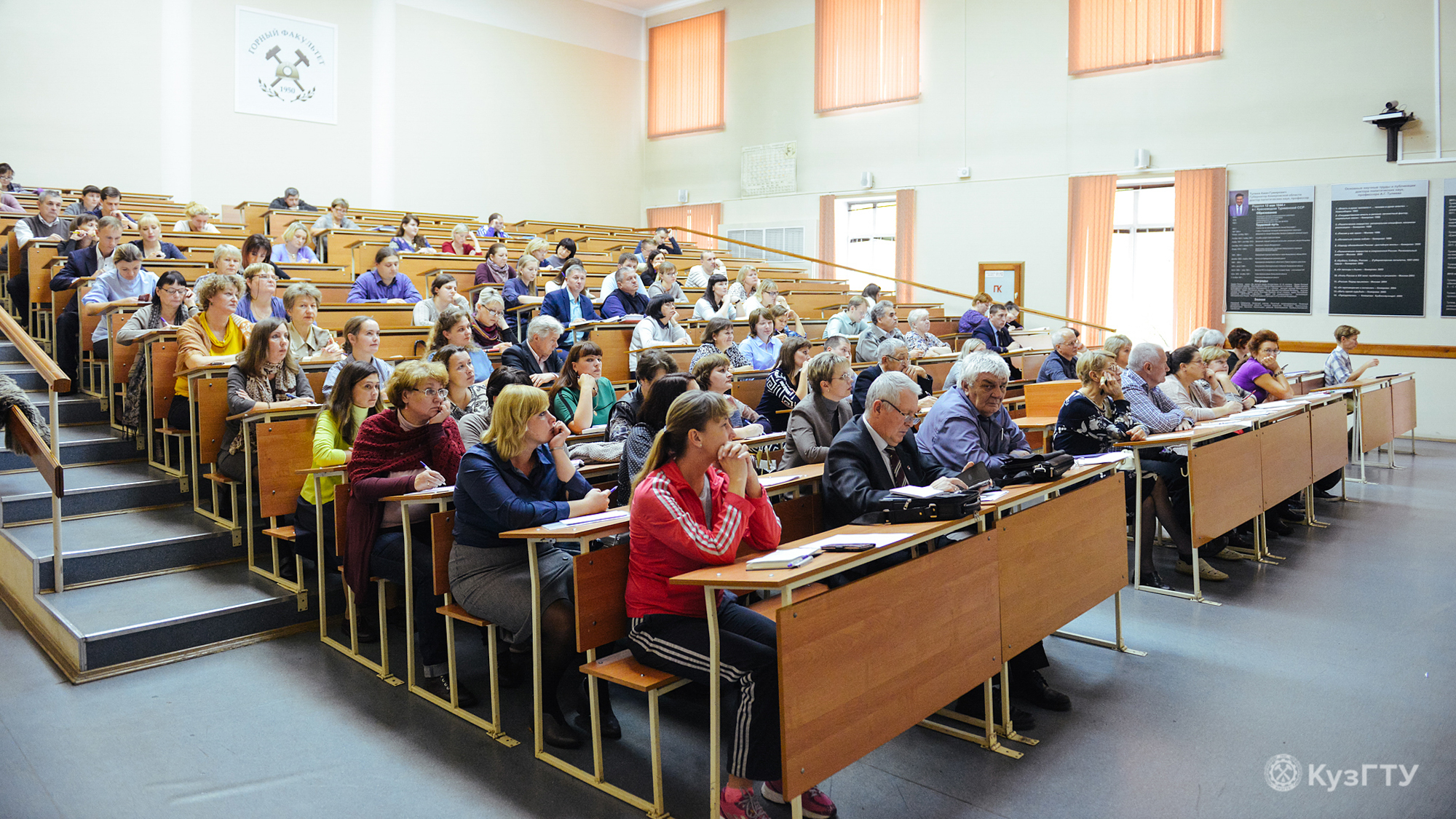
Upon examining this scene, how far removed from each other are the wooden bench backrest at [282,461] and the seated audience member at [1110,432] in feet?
10.7

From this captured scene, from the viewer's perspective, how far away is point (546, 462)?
3.06 metres

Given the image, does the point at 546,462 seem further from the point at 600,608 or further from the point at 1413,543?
the point at 1413,543

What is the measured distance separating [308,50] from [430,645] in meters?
11.0

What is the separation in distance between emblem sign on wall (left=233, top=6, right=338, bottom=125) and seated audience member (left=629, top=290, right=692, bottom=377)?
7589 mm

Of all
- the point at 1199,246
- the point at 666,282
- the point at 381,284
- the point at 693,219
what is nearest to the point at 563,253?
the point at 666,282

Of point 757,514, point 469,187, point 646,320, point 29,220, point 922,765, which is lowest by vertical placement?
point 922,765

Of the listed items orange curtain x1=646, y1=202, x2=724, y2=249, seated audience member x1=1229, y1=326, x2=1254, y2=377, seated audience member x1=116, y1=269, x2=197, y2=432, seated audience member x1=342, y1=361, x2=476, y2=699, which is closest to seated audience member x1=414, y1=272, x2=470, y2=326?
seated audience member x1=116, y1=269, x2=197, y2=432

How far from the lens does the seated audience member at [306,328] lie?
185 inches

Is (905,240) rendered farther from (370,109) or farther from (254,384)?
(254,384)

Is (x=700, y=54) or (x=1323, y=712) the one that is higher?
(x=700, y=54)

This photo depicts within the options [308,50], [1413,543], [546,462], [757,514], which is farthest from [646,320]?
[308,50]

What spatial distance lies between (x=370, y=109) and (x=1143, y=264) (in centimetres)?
997

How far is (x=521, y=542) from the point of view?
296 cm

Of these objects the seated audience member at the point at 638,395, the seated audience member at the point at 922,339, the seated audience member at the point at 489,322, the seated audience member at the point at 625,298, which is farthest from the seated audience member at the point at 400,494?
the seated audience member at the point at 922,339
